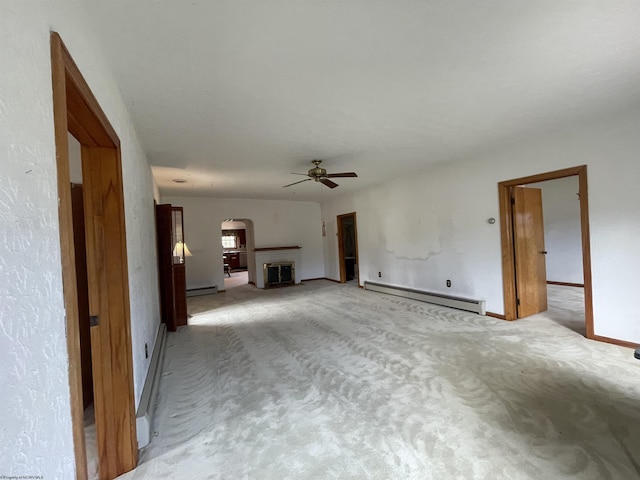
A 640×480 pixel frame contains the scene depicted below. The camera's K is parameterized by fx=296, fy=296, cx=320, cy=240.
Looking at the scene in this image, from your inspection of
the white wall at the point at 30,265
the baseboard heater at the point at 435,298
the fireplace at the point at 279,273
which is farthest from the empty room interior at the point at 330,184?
the fireplace at the point at 279,273

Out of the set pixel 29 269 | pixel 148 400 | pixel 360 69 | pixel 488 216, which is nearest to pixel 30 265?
pixel 29 269

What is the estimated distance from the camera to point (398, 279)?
6.03 metres

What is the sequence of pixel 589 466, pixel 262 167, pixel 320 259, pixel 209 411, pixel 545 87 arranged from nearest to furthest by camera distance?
pixel 589 466
pixel 209 411
pixel 545 87
pixel 262 167
pixel 320 259

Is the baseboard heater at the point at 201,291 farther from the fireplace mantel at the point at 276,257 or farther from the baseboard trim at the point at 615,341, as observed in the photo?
the baseboard trim at the point at 615,341

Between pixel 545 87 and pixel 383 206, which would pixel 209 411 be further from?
pixel 383 206

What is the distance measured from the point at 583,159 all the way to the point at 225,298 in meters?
6.27

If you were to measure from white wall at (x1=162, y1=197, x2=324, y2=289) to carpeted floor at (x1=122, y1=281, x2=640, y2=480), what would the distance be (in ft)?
11.5

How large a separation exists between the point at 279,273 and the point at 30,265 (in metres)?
7.12

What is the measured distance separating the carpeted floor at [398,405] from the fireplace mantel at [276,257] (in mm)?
3797

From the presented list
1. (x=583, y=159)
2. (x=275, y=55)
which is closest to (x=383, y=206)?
(x=583, y=159)

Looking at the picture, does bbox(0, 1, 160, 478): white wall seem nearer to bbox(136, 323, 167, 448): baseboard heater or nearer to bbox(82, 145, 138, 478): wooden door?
bbox(82, 145, 138, 478): wooden door

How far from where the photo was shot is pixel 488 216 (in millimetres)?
4234

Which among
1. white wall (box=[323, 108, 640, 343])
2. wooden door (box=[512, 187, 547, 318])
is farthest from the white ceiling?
wooden door (box=[512, 187, 547, 318])

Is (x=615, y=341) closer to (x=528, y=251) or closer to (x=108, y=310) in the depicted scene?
(x=528, y=251)
